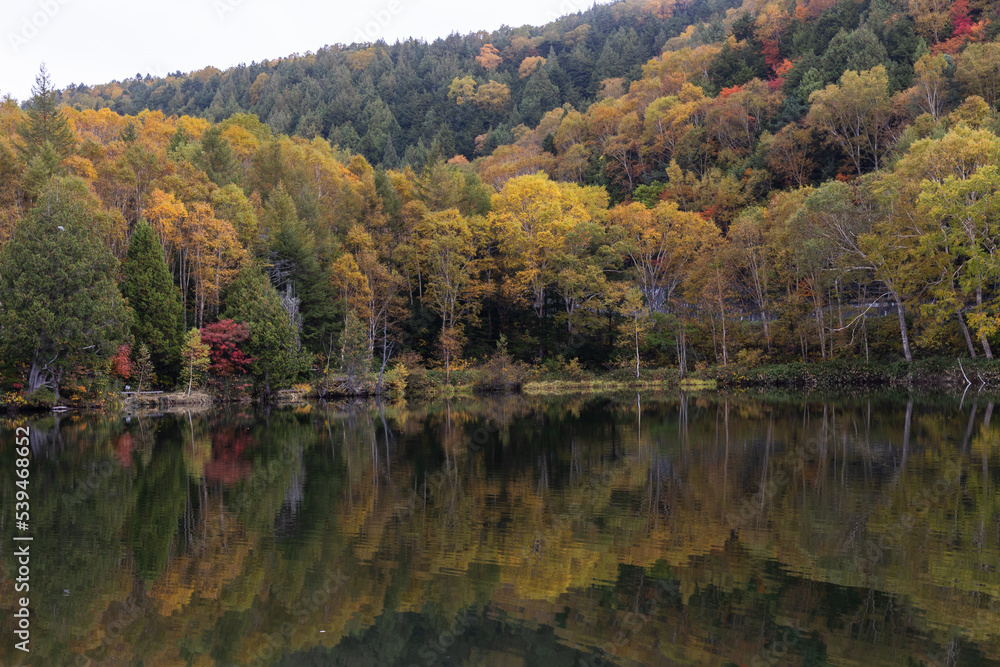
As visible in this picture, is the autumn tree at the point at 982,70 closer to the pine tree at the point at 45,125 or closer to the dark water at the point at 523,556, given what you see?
the dark water at the point at 523,556

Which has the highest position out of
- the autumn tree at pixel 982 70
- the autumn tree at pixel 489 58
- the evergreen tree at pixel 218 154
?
the autumn tree at pixel 489 58

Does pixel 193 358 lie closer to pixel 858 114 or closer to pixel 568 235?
pixel 568 235

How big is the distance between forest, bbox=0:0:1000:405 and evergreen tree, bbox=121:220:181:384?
0.12 meters

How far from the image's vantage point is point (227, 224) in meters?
41.3

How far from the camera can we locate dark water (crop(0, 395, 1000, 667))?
19.9ft

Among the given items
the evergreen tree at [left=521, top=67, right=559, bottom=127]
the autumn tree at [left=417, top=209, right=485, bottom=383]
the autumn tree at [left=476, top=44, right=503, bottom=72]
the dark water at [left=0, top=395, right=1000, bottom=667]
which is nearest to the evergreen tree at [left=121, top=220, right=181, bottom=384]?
the autumn tree at [left=417, top=209, right=485, bottom=383]

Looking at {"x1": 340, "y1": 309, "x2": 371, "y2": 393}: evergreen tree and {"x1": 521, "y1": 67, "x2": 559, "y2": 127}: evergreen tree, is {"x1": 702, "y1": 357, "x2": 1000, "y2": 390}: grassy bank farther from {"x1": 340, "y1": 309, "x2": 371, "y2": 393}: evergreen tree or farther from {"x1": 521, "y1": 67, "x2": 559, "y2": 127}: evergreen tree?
{"x1": 521, "y1": 67, "x2": 559, "y2": 127}: evergreen tree

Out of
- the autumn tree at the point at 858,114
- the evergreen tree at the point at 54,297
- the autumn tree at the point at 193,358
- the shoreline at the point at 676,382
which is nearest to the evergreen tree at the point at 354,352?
the shoreline at the point at 676,382

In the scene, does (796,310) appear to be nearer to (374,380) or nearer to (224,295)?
(374,380)

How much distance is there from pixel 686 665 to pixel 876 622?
1.87m

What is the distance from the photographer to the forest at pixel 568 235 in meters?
33.3

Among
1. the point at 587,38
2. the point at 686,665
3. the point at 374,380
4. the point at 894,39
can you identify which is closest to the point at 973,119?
the point at 894,39

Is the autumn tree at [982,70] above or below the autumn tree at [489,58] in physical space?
below

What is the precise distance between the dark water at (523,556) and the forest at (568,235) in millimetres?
19349
